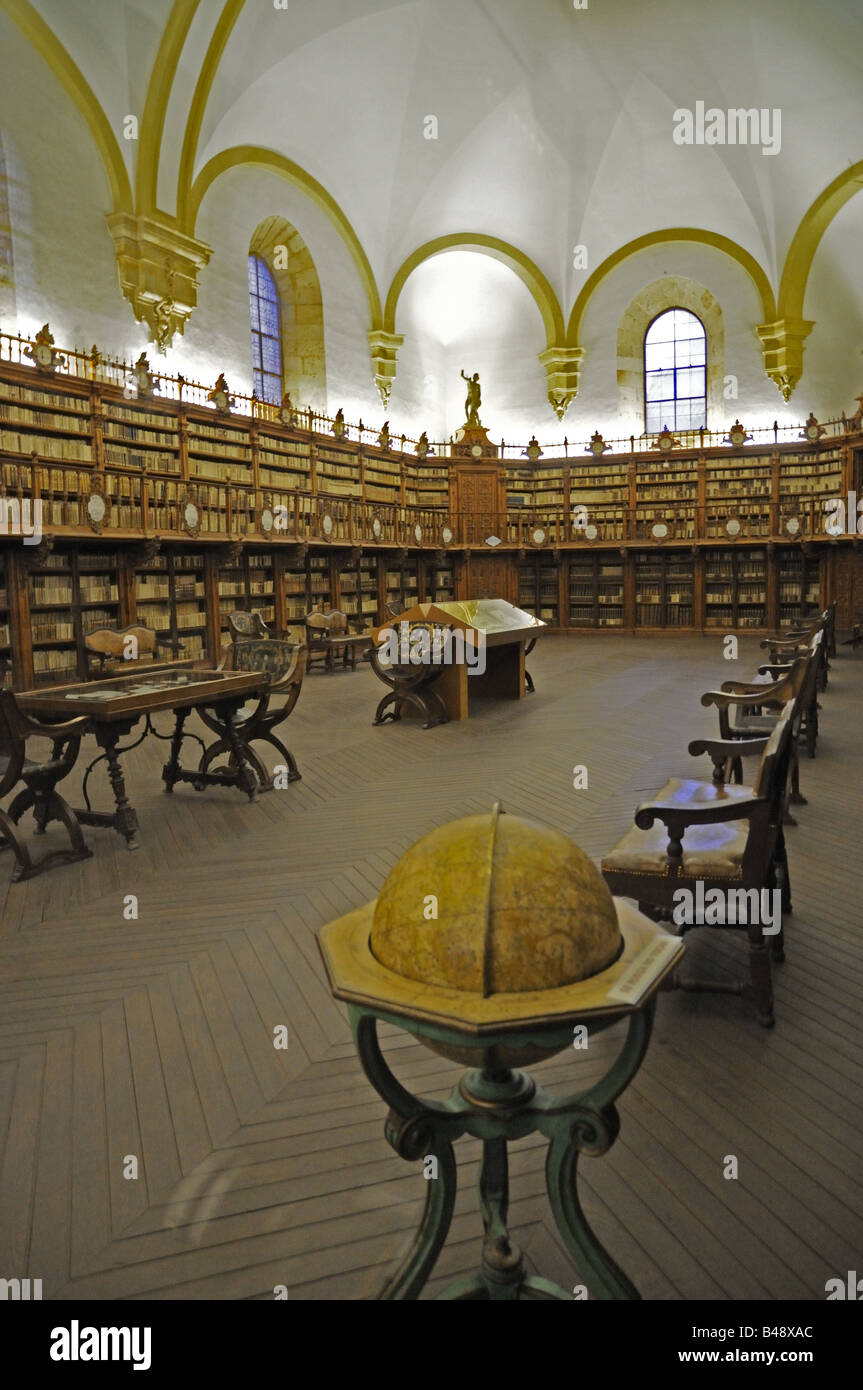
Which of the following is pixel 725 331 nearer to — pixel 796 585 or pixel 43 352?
pixel 796 585

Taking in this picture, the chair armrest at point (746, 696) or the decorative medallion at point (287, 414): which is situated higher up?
the decorative medallion at point (287, 414)

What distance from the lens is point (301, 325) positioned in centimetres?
1658

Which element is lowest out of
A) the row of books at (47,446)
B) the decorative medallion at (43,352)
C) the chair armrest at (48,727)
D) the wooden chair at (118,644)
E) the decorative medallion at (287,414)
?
the chair armrest at (48,727)

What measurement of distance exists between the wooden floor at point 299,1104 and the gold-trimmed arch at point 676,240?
17.6m

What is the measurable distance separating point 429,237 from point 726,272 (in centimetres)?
671

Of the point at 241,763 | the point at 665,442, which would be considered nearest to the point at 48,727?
the point at 241,763

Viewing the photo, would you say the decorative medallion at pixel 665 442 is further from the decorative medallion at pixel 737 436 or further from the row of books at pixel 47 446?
the row of books at pixel 47 446

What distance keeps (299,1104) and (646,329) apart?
21038 mm

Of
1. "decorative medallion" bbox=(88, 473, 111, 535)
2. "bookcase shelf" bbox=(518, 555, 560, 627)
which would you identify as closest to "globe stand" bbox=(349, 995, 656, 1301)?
"decorative medallion" bbox=(88, 473, 111, 535)

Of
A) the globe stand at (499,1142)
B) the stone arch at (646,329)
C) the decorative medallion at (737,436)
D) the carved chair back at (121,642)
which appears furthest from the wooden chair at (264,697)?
the stone arch at (646,329)

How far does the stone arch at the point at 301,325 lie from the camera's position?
53.8ft
